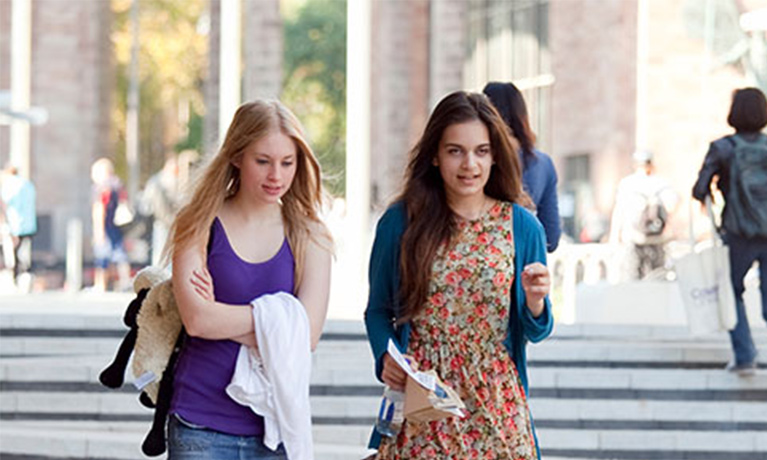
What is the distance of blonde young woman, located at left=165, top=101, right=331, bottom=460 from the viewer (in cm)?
464

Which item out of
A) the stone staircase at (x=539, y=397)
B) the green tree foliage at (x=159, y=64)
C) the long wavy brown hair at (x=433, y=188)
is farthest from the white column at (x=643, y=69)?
the green tree foliage at (x=159, y=64)

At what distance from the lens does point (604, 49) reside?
3172 cm

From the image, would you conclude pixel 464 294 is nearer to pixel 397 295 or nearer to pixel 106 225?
pixel 397 295

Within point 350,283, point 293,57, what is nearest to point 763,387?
point 350,283

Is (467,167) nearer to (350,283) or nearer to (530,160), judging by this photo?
(530,160)

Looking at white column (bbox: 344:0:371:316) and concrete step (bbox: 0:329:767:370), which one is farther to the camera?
white column (bbox: 344:0:371:316)

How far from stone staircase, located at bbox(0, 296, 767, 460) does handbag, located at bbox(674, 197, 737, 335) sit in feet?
1.27

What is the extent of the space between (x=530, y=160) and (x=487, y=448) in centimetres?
315

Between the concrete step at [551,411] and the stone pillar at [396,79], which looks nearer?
the concrete step at [551,411]

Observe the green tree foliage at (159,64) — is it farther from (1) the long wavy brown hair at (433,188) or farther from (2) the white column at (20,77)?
(1) the long wavy brown hair at (433,188)

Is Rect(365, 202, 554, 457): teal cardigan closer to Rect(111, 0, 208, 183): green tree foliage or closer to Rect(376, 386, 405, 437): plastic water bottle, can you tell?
Rect(376, 386, 405, 437): plastic water bottle

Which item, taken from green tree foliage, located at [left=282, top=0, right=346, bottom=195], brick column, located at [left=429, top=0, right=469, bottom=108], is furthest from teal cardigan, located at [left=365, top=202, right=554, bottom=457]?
green tree foliage, located at [left=282, top=0, right=346, bottom=195]

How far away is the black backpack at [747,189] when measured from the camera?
10.5 m

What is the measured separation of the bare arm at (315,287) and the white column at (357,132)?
11252 mm
